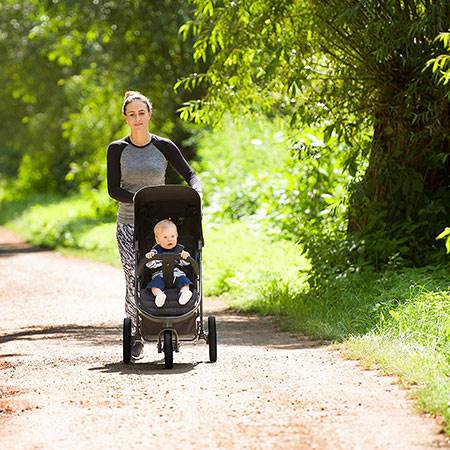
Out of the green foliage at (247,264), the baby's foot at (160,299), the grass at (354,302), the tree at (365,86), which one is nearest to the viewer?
the grass at (354,302)

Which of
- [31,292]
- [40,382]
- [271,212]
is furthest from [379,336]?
[271,212]

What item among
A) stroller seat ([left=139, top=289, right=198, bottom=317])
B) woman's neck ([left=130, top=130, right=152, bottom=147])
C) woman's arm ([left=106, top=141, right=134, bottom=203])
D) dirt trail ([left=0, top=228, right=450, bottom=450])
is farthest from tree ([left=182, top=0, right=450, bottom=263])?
stroller seat ([left=139, top=289, right=198, bottom=317])

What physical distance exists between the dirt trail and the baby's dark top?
52.8 inches

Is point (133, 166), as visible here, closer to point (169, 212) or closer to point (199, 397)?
point (169, 212)

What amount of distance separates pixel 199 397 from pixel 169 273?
5.08ft

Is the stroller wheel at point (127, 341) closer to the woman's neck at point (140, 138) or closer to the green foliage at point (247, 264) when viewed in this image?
the woman's neck at point (140, 138)

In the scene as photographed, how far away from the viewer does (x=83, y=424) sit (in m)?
6.71

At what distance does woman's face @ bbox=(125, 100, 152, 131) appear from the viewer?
9.12m

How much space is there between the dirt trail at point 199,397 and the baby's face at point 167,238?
901mm

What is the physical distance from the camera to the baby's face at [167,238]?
879cm

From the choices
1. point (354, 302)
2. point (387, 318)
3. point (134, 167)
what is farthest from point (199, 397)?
point (354, 302)

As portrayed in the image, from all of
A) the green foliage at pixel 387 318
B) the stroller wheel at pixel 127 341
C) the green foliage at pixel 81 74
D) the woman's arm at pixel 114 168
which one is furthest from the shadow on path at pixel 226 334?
the green foliage at pixel 81 74

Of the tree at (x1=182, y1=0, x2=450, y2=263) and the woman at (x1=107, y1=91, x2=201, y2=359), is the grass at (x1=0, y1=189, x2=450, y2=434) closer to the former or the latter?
the tree at (x1=182, y1=0, x2=450, y2=263)

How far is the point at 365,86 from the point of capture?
12492 mm
